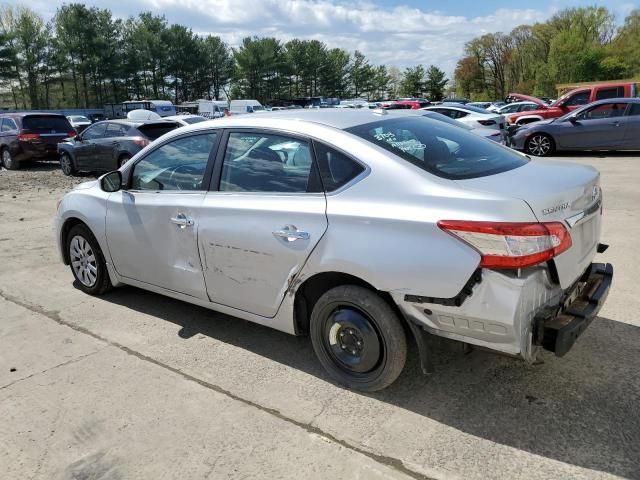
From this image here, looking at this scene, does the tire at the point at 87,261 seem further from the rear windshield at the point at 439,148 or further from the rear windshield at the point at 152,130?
the rear windshield at the point at 152,130

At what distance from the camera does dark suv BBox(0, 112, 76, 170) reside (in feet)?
52.4

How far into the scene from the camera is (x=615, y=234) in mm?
6297

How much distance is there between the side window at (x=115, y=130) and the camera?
1301 centimetres

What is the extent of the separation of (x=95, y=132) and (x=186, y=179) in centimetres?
1127

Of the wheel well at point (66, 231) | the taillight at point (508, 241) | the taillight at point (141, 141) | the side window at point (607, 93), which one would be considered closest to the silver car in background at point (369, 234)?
the taillight at point (508, 241)

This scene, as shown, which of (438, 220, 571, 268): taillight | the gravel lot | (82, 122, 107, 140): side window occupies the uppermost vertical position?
(82, 122, 107, 140): side window

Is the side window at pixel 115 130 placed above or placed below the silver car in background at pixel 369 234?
above

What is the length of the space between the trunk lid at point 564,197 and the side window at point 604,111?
1181 centimetres

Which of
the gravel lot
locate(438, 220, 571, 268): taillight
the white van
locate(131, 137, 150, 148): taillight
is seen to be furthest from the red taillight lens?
the white van

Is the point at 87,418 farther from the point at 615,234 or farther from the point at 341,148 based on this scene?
the point at 615,234

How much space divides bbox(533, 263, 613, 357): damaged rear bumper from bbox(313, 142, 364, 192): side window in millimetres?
1245

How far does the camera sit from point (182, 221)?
3754 millimetres

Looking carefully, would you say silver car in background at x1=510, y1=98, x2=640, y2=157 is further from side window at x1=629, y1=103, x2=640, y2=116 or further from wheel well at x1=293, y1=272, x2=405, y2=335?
wheel well at x1=293, y1=272, x2=405, y2=335

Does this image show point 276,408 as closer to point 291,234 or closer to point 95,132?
point 291,234
